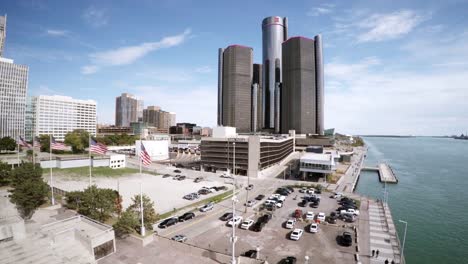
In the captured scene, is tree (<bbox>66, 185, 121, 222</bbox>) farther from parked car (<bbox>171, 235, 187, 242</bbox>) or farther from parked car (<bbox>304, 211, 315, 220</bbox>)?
parked car (<bbox>304, 211, 315, 220</bbox>)

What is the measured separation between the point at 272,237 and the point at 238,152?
188 ft

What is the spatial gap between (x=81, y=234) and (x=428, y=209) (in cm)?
7920

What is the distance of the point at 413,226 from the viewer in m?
53.7

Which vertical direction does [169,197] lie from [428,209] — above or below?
above

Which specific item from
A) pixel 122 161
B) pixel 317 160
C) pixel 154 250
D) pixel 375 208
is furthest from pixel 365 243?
pixel 122 161

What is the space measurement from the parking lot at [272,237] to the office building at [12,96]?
592 feet

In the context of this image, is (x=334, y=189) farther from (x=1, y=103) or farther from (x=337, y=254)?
(x=1, y=103)

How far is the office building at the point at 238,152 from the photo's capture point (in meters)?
90.6

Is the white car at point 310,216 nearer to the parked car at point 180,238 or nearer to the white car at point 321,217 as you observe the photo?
the white car at point 321,217

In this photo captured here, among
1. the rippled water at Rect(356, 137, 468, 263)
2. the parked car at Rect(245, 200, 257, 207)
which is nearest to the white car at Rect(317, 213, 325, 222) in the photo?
the rippled water at Rect(356, 137, 468, 263)

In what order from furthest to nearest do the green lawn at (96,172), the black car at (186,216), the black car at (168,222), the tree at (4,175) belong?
1. the green lawn at (96,172)
2. the tree at (4,175)
3. the black car at (186,216)
4. the black car at (168,222)

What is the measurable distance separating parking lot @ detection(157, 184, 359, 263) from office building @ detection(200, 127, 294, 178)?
39.8 m

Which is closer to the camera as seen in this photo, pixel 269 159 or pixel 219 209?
pixel 219 209

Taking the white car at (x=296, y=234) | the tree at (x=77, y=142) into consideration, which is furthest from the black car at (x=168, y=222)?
the tree at (x=77, y=142)
